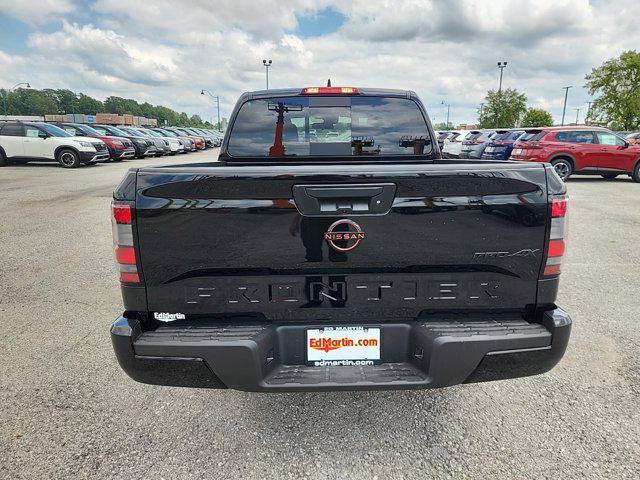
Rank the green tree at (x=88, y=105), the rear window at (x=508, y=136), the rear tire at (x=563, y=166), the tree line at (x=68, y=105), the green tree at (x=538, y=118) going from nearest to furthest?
the rear tire at (x=563, y=166) → the rear window at (x=508, y=136) → the green tree at (x=538, y=118) → the tree line at (x=68, y=105) → the green tree at (x=88, y=105)

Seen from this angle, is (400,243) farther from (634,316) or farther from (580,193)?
(580,193)

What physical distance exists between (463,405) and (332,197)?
5.50 ft

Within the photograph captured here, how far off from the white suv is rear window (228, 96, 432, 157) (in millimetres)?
17084

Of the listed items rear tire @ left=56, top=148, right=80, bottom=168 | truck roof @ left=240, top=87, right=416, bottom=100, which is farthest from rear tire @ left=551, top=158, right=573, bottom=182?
rear tire @ left=56, top=148, right=80, bottom=168

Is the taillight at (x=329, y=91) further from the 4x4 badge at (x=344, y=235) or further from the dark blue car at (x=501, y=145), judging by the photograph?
the dark blue car at (x=501, y=145)

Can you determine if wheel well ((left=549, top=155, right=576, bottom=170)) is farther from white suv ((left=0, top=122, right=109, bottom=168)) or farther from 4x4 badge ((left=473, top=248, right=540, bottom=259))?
white suv ((left=0, top=122, right=109, bottom=168))

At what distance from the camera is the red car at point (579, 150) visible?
1359cm

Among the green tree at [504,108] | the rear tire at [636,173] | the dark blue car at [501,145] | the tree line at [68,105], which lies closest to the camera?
the rear tire at [636,173]

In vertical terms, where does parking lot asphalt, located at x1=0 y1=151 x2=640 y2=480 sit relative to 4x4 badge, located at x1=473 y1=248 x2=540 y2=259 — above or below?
below

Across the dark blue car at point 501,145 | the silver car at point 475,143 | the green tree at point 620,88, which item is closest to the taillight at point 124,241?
the dark blue car at point 501,145

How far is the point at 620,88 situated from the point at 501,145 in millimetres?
36482

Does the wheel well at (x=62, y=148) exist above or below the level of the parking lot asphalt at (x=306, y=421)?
above

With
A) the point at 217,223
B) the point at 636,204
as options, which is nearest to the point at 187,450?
the point at 217,223

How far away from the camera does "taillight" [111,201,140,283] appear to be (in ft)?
6.50
